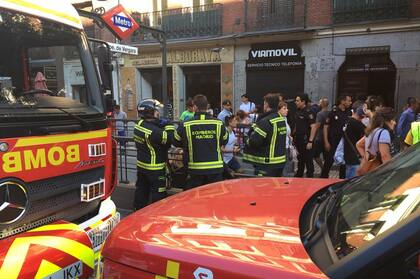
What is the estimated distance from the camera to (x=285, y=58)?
52.0 ft

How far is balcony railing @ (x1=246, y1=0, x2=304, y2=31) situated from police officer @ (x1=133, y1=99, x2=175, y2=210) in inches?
457

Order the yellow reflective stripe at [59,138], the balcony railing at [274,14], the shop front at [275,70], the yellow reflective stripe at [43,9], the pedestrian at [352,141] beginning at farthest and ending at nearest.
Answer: the shop front at [275,70] → the balcony railing at [274,14] → the pedestrian at [352,141] → the yellow reflective stripe at [43,9] → the yellow reflective stripe at [59,138]

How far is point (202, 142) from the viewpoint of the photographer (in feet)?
17.0

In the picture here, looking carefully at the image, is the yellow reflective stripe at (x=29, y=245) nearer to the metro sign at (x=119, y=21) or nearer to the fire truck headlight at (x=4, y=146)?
the fire truck headlight at (x=4, y=146)

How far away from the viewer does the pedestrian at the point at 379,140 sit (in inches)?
192

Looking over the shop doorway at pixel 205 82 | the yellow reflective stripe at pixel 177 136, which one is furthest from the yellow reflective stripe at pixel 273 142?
the shop doorway at pixel 205 82

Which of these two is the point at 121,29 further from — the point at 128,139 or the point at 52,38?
the point at 52,38

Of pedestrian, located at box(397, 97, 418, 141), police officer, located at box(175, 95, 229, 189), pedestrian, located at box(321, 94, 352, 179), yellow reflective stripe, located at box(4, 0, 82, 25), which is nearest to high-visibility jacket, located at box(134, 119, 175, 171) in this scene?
police officer, located at box(175, 95, 229, 189)

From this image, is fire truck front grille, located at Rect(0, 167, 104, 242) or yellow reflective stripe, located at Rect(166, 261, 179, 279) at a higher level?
yellow reflective stripe, located at Rect(166, 261, 179, 279)

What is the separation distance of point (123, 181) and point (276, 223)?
5.50 metres

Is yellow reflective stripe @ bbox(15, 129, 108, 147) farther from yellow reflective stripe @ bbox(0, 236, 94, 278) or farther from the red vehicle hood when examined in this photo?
the red vehicle hood

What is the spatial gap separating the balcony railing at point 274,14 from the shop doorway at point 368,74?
7.82 feet

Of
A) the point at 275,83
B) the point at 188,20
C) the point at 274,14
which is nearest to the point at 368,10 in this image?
the point at 274,14

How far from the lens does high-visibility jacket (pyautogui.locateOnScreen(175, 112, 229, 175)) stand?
514cm
